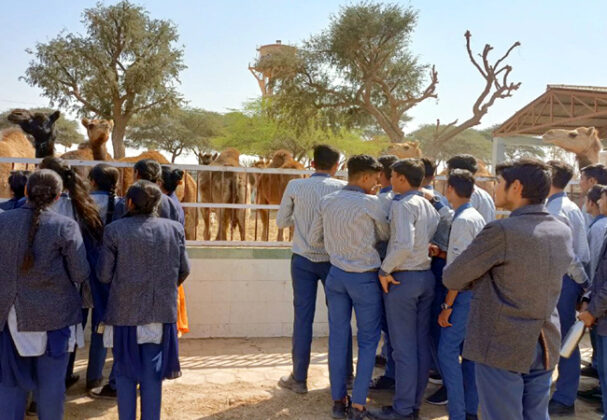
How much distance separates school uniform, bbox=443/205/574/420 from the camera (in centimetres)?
284

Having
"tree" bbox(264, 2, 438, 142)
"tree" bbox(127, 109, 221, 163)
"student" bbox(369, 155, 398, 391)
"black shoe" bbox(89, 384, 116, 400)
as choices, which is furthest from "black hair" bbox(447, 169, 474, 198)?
"tree" bbox(127, 109, 221, 163)

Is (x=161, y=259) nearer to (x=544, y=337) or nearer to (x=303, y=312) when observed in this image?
(x=303, y=312)

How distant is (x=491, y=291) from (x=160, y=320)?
80.2 inches

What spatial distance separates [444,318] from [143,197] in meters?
2.30

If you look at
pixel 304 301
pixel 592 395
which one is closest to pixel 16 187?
pixel 304 301

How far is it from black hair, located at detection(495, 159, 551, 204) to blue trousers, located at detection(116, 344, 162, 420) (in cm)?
244

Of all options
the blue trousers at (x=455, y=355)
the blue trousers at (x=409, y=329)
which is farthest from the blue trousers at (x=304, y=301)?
the blue trousers at (x=455, y=355)

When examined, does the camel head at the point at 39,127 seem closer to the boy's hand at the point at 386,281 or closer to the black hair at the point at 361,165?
the black hair at the point at 361,165

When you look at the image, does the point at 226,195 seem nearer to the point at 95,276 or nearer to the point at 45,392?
the point at 95,276

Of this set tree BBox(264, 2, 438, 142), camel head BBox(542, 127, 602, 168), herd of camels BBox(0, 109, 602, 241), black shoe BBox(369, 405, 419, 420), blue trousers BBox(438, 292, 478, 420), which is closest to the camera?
blue trousers BBox(438, 292, 478, 420)

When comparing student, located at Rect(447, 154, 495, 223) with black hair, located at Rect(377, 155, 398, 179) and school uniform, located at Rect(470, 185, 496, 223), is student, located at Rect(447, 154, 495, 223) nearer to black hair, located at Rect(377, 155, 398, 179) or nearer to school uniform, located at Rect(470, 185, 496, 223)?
school uniform, located at Rect(470, 185, 496, 223)

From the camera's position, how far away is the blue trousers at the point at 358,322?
4199 millimetres

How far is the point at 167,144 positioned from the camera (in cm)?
3294

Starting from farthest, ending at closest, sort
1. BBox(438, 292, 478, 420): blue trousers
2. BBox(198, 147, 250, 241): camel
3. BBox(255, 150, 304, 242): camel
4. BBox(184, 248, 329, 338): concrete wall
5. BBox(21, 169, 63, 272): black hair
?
BBox(255, 150, 304, 242): camel
BBox(198, 147, 250, 241): camel
BBox(184, 248, 329, 338): concrete wall
BBox(438, 292, 478, 420): blue trousers
BBox(21, 169, 63, 272): black hair
